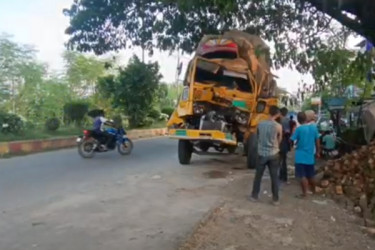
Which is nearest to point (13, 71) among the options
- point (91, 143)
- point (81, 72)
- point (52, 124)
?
point (81, 72)

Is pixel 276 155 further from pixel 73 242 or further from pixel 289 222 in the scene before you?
pixel 73 242

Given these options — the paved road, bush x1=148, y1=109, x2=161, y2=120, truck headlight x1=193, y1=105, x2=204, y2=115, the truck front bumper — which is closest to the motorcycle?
the paved road

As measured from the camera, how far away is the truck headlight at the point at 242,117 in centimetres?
1226

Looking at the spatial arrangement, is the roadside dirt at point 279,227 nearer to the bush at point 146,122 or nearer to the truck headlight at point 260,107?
the truck headlight at point 260,107

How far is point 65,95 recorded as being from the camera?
3319cm

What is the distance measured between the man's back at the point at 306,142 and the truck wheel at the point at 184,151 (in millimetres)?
4737

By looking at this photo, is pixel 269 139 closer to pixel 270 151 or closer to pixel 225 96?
pixel 270 151

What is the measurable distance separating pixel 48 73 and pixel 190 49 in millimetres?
20663

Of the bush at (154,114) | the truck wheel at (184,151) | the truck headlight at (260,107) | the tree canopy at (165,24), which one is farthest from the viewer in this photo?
the bush at (154,114)

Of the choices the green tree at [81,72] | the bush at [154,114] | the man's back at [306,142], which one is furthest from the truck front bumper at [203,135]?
the green tree at [81,72]

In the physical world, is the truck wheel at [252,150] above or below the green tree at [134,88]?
below

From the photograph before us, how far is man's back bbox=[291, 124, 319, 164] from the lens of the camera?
8391 millimetres

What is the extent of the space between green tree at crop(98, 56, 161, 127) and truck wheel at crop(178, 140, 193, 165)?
13.5 meters

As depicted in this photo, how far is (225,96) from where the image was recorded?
1216cm
